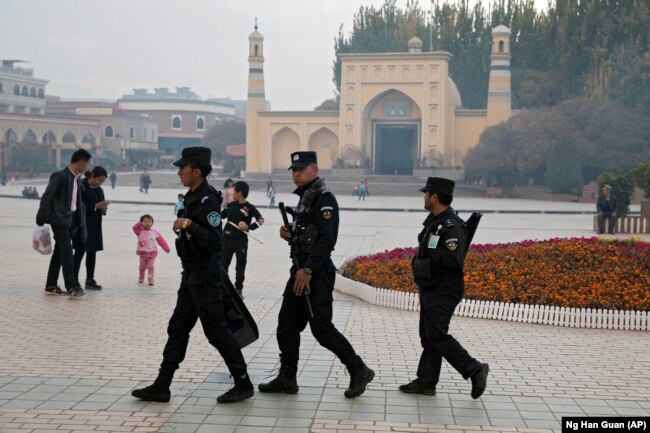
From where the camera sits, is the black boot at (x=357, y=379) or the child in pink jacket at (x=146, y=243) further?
the child in pink jacket at (x=146, y=243)

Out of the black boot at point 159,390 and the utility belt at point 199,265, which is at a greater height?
the utility belt at point 199,265

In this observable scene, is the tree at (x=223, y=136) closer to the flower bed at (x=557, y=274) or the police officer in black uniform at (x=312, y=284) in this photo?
the flower bed at (x=557, y=274)

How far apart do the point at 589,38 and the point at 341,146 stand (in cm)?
1719

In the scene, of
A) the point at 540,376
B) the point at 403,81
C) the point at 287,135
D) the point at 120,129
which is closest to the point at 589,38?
the point at 403,81

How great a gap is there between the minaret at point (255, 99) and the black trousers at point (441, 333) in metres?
55.4

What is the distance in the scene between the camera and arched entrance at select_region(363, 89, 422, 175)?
194 ft

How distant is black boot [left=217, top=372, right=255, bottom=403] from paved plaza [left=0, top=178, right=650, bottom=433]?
0.07 meters

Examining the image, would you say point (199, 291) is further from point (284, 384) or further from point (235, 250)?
point (235, 250)

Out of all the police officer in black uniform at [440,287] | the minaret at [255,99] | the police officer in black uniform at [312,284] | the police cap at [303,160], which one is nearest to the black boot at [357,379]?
the police officer in black uniform at [312,284]

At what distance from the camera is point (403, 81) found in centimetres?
5762

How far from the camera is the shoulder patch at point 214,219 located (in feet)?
19.6

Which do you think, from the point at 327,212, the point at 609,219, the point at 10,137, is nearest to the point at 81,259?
the point at 327,212

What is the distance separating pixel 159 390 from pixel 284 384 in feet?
2.90

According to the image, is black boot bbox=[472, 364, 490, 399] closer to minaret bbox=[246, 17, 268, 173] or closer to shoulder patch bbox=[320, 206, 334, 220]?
shoulder patch bbox=[320, 206, 334, 220]
